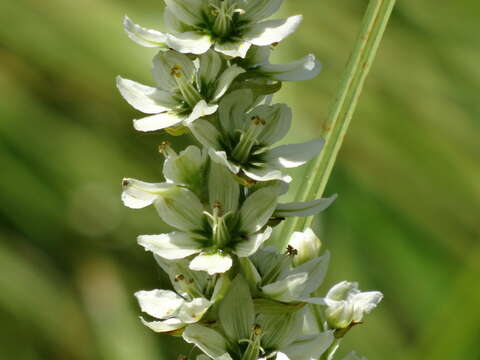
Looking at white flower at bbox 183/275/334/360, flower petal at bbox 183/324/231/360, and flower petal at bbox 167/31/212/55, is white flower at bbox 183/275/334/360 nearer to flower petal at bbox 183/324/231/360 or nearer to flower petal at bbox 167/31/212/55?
flower petal at bbox 183/324/231/360

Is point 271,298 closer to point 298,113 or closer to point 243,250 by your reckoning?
point 243,250

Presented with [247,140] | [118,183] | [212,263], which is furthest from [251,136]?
[118,183]

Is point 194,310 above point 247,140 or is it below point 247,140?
below

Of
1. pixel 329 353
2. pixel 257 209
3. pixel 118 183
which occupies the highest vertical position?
pixel 257 209

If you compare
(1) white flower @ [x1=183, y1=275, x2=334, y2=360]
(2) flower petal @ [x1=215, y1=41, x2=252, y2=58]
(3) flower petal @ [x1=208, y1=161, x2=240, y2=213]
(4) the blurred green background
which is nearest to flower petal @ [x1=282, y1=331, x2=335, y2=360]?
(1) white flower @ [x1=183, y1=275, x2=334, y2=360]

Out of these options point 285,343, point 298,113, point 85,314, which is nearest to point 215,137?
point 285,343

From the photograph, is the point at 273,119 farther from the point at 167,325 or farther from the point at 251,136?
the point at 167,325

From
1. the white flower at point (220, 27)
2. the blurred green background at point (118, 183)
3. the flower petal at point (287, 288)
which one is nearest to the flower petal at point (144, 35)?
the white flower at point (220, 27)
